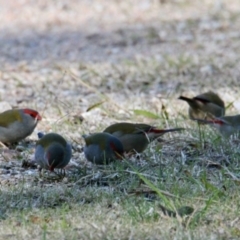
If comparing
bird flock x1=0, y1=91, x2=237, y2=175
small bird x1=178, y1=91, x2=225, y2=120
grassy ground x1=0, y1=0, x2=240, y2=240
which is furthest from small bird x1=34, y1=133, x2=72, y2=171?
small bird x1=178, y1=91, x2=225, y2=120

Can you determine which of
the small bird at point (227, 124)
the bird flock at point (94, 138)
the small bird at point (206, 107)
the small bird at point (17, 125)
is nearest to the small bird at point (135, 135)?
the bird flock at point (94, 138)

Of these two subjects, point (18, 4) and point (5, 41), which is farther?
point (18, 4)

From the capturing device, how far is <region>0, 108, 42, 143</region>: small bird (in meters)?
6.16

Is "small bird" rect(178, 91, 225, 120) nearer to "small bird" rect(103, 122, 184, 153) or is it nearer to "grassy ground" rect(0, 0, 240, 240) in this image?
"grassy ground" rect(0, 0, 240, 240)

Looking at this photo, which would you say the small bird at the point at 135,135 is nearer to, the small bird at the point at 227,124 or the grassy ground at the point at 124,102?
the grassy ground at the point at 124,102

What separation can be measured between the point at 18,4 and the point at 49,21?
1280 millimetres

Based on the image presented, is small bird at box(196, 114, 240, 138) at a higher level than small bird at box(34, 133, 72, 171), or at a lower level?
lower

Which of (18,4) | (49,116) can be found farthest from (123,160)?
(18,4)

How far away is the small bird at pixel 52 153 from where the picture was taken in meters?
5.25

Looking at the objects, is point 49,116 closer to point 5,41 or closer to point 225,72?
point 225,72

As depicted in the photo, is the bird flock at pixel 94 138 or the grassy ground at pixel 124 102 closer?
A: the grassy ground at pixel 124 102

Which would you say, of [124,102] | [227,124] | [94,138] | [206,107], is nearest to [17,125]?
[94,138]

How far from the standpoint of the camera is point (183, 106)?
25.0 ft

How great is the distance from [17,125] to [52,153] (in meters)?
0.96
